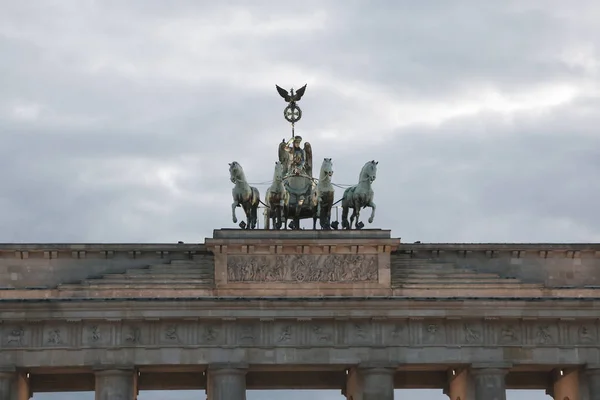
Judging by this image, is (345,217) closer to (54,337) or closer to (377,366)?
(377,366)

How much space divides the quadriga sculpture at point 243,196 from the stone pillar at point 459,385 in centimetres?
928

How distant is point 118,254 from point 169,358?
16.0 feet

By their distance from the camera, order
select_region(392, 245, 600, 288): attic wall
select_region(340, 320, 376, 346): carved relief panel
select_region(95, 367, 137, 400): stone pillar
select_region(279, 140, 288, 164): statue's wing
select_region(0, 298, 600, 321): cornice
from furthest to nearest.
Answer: select_region(279, 140, 288, 164): statue's wing < select_region(392, 245, 600, 288): attic wall < select_region(340, 320, 376, 346): carved relief panel < select_region(0, 298, 600, 321): cornice < select_region(95, 367, 137, 400): stone pillar

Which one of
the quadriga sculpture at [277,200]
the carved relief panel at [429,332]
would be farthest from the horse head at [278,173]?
the carved relief panel at [429,332]

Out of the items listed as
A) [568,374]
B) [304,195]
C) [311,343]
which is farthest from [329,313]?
[568,374]

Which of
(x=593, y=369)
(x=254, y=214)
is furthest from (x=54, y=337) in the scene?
(x=593, y=369)

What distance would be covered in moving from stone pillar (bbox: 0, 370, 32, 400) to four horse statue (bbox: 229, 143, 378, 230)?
9696mm

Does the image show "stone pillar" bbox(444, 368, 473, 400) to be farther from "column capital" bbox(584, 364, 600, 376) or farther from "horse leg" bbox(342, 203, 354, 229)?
"horse leg" bbox(342, 203, 354, 229)

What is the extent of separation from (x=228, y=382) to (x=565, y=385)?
12810 millimetres

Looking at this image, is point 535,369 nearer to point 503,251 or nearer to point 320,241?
point 503,251

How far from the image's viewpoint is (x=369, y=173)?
62.8 metres

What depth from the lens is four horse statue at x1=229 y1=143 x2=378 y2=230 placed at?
62.2 m

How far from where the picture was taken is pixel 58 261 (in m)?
62.5

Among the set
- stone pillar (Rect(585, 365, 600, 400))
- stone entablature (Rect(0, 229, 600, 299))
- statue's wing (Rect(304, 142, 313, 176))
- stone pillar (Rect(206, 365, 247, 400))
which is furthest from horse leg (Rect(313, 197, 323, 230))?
stone pillar (Rect(585, 365, 600, 400))
